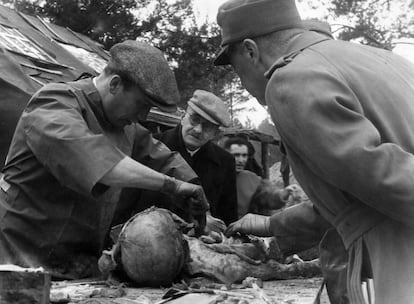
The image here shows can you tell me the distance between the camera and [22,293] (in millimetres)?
3238

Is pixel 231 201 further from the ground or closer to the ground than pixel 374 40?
further from the ground

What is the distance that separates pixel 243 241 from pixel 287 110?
9.02ft

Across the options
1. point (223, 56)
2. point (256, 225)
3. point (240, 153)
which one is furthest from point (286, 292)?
point (240, 153)

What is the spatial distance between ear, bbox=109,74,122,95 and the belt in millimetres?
2543

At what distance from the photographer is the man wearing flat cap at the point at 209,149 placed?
6184mm

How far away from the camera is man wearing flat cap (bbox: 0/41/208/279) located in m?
4.14

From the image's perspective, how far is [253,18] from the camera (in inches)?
98.2

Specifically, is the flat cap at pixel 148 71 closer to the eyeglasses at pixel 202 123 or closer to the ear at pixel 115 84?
the ear at pixel 115 84

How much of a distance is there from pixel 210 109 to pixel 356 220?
398cm

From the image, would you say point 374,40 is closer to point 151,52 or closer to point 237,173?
point 237,173

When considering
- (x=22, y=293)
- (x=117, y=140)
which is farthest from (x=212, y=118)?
(x=22, y=293)

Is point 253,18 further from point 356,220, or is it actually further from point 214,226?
point 214,226

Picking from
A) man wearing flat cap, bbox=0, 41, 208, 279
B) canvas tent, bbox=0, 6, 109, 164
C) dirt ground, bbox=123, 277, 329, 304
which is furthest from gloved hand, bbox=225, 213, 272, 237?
canvas tent, bbox=0, 6, 109, 164

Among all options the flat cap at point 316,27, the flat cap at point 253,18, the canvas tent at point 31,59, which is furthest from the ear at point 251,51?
the canvas tent at point 31,59
